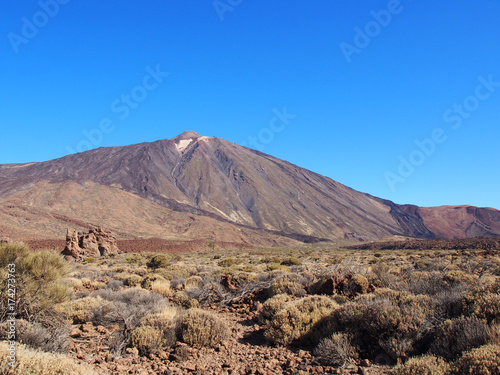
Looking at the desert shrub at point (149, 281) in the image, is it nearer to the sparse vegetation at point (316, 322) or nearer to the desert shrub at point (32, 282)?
the sparse vegetation at point (316, 322)

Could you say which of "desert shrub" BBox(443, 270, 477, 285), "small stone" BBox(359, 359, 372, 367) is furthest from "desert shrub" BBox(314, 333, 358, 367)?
"desert shrub" BBox(443, 270, 477, 285)

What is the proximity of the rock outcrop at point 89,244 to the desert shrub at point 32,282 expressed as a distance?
68.3 ft

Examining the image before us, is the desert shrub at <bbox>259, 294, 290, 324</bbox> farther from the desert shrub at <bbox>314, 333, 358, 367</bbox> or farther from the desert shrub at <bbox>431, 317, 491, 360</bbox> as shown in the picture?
the desert shrub at <bbox>431, 317, 491, 360</bbox>

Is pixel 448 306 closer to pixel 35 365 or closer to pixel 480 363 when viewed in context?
pixel 480 363

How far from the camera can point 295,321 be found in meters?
5.76

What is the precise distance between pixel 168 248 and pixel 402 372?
1474 inches

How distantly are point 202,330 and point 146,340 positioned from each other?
948mm

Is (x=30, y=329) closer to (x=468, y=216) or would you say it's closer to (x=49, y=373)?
(x=49, y=373)

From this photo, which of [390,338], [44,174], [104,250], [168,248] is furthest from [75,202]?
[390,338]

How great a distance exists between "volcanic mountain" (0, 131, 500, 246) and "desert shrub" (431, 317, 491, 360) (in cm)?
4571

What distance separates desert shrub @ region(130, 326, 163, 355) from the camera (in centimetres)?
525

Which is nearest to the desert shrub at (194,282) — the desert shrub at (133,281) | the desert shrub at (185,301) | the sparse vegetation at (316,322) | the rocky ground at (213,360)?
the desert shrub at (133,281)

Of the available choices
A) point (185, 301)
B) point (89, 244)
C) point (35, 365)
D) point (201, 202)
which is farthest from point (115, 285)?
point (201, 202)

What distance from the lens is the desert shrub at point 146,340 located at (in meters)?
5.25
